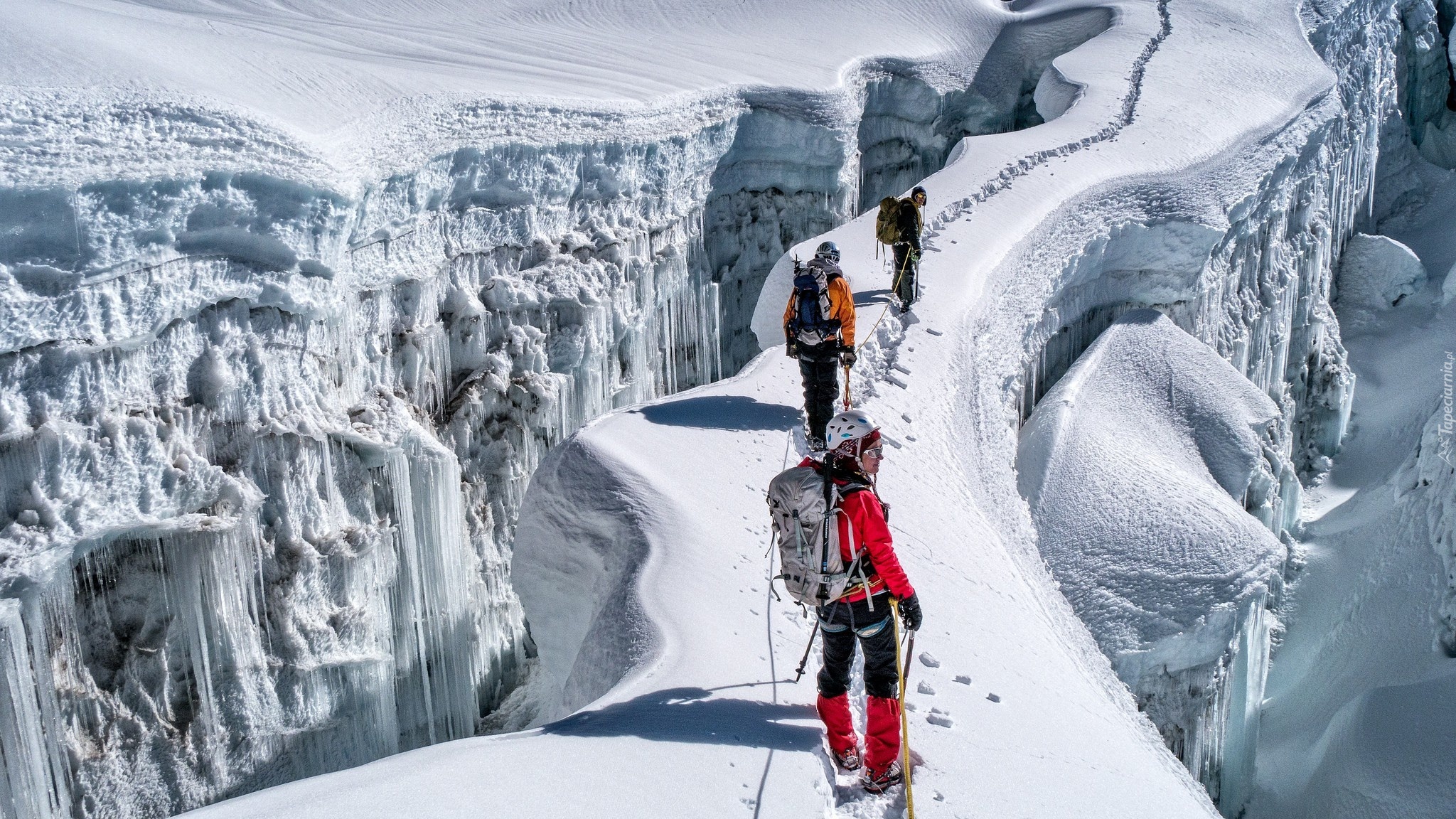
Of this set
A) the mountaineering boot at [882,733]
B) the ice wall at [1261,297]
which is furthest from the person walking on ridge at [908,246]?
the mountaineering boot at [882,733]

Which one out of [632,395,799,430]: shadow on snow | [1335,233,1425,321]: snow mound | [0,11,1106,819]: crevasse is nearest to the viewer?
[0,11,1106,819]: crevasse

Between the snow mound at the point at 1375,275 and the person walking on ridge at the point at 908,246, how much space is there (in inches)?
555

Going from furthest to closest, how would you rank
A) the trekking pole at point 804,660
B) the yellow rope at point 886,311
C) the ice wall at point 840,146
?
the ice wall at point 840,146
the yellow rope at point 886,311
the trekking pole at point 804,660

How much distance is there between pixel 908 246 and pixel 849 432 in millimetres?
5757

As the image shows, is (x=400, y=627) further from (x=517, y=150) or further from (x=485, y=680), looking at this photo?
(x=517, y=150)

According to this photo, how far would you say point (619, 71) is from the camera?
45.4ft

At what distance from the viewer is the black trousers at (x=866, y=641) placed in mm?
4480

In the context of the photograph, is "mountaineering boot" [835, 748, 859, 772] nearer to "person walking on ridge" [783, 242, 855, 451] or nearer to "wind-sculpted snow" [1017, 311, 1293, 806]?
"person walking on ridge" [783, 242, 855, 451]

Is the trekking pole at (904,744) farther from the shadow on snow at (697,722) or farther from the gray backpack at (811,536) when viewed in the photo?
the shadow on snow at (697,722)

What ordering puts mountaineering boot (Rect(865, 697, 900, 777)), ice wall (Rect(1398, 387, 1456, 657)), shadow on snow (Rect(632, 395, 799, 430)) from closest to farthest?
mountaineering boot (Rect(865, 697, 900, 777)) < shadow on snow (Rect(632, 395, 799, 430)) < ice wall (Rect(1398, 387, 1456, 657))

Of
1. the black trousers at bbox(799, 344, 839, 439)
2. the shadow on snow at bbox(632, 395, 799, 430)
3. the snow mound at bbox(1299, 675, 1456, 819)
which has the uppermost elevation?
the black trousers at bbox(799, 344, 839, 439)

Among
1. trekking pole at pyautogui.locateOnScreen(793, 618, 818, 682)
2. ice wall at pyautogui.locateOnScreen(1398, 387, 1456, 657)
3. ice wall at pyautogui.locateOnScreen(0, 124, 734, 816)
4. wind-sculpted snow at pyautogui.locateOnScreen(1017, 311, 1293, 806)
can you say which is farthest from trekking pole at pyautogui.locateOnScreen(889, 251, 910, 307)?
ice wall at pyautogui.locateOnScreen(1398, 387, 1456, 657)

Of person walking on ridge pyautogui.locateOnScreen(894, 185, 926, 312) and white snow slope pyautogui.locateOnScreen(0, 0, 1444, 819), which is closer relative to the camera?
white snow slope pyautogui.locateOnScreen(0, 0, 1444, 819)

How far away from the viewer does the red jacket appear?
14.3 feet
